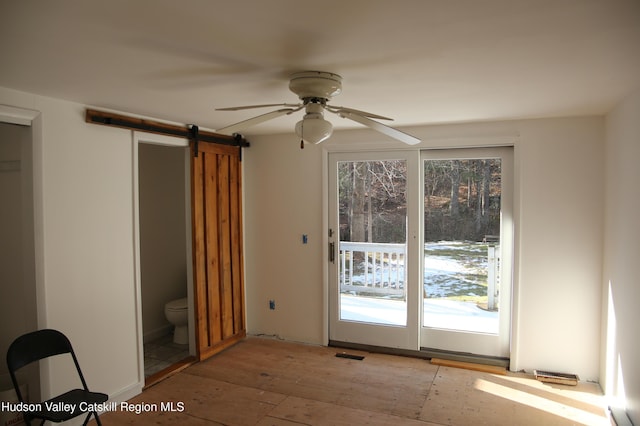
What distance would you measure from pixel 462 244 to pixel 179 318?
303 cm

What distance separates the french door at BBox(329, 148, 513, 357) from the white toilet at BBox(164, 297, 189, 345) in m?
1.57

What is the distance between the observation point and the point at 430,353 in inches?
158

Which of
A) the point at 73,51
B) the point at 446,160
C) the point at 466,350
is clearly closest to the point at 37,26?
the point at 73,51

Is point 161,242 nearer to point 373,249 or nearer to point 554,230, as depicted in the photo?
point 373,249

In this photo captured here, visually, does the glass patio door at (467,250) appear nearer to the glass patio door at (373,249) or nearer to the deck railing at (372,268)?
the glass patio door at (373,249)

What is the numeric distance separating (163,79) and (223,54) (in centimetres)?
59

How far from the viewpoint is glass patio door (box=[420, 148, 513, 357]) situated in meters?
3.78

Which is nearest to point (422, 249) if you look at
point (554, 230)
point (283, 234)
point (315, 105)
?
point (554, 230)

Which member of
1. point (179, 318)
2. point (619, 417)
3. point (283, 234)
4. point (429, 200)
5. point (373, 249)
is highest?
point (429, 200)

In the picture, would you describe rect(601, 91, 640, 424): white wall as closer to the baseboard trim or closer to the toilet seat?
the baseboard trim

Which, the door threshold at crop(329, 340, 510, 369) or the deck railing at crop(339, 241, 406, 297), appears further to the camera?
the deck railing at crop(339, 241, 406, 297)

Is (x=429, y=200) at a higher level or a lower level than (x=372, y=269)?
higher

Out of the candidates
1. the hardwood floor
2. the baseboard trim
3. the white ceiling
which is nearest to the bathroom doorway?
the hardwood floor

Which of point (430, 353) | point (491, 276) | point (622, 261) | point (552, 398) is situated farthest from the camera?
point (430, 353)
